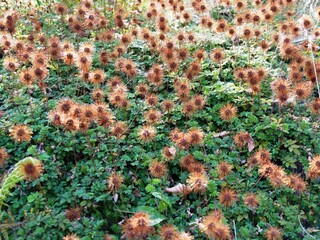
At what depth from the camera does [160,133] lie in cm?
407

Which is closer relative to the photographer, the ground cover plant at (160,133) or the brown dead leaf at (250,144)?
the ground cover plant at (160,133)

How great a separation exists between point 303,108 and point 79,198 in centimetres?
243

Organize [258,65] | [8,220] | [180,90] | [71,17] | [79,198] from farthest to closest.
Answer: [71,17]
[258,65]
[180,90]
[79,198]
[8,220]

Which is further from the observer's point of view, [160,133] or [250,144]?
[160,133]

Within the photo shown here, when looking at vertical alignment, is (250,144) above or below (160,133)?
below

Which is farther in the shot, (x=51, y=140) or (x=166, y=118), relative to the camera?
(x=166, y=118)

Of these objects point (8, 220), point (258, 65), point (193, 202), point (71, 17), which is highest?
point (71, 17)

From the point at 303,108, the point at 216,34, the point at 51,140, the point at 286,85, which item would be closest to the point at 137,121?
the point at 51,140

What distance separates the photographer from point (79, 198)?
3383 millimetres

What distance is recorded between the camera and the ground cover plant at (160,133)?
3.25 meters

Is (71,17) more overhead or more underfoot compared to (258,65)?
more overhead

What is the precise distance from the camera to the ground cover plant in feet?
10.7

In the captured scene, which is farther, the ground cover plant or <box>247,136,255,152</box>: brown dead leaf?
<box>247,136,255,152</box>: brown dead leaf

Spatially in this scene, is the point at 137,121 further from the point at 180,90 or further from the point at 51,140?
the point at 51,140
